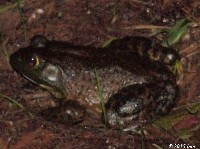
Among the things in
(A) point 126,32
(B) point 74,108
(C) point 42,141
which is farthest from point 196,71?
(C) point 42,141

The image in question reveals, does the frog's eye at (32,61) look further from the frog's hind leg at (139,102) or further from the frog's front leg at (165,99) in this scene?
the frog's front leg at (165,99)

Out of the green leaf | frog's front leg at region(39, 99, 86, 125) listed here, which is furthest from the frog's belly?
the green leaf

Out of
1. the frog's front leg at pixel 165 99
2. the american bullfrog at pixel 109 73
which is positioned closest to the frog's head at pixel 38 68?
the american bullfrog at pixel 109 73

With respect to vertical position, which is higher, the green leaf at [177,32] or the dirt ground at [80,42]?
the green leaf at [177,32]

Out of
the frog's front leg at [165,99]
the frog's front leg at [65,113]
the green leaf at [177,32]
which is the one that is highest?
the green leaf at [177,32]

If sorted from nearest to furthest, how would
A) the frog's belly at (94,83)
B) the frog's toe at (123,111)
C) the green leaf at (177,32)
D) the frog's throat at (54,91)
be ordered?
the frog's toe at (123,111) < the frog's belly at (94,83) < the frog's throat at (54,91) < the green leaf at (177,32)

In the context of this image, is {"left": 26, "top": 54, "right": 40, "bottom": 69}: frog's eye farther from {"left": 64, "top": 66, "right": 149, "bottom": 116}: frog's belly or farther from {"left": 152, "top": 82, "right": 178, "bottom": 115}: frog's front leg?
{"left": 152, "top": 82, "right": 178, "bottom": 115}: frog's front leg
